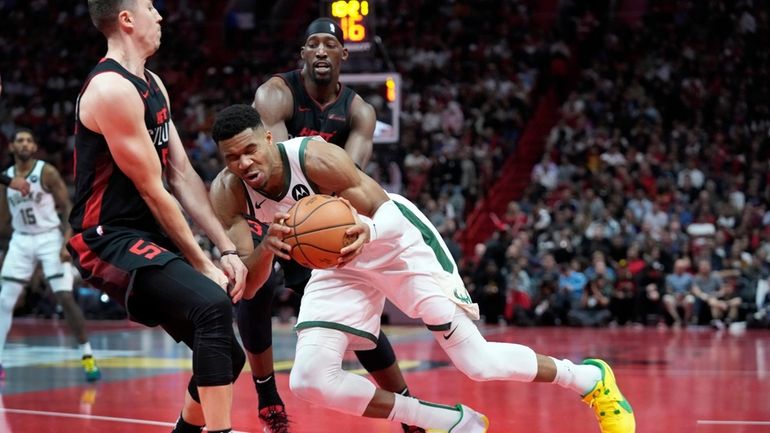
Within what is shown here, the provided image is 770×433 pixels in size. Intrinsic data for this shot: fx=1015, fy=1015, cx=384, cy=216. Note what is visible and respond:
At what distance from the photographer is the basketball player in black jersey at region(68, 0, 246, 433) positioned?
12.8ft

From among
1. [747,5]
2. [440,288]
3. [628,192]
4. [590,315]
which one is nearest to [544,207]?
[628,192]

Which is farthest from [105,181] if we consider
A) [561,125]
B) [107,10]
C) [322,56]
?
[561,125]

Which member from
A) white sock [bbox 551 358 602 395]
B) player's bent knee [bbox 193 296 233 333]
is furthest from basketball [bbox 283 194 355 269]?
white sock [bbox 551 358 602 395]

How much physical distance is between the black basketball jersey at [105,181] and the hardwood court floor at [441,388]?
1976mm

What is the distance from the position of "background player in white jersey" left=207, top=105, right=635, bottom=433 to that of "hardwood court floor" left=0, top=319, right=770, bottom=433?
1.17 meters

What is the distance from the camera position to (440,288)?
4.56m

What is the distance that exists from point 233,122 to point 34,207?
4.88 metres

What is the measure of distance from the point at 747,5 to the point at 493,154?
580 cm

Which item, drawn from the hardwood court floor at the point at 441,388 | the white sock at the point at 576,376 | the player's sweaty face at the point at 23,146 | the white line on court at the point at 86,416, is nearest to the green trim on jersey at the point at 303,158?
the white sock at the point at 576,376

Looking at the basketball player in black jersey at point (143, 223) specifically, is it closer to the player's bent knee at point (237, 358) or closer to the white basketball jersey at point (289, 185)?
the player's bent knee at point (237, 358)

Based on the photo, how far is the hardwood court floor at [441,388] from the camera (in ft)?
19.4

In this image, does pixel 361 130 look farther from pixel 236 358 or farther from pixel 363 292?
pixel 236 358

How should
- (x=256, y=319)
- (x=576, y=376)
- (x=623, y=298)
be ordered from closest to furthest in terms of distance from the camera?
(x=576, y=376)
(x=256, y=319)
(x=623, y=298)

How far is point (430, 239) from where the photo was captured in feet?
15.7
